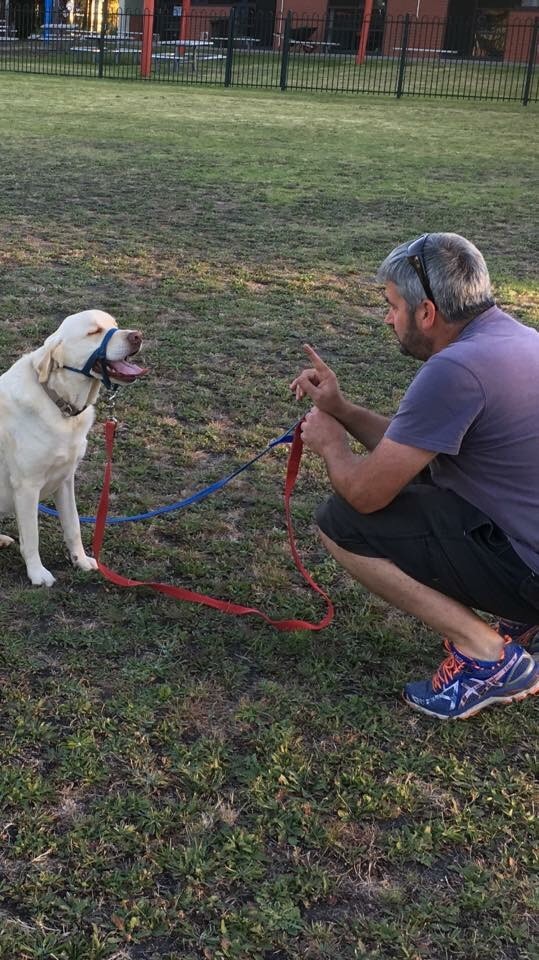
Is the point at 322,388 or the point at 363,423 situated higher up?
the point at 322,388

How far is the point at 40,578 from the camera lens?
351 centimetres

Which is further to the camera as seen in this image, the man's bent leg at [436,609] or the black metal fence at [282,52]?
the black metal fence at [282,52]

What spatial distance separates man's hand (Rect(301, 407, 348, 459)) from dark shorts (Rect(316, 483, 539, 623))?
184 millimetres

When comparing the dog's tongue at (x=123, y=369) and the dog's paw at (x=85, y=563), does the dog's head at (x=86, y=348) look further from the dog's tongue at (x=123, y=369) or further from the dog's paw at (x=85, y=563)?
the dog's paw at (x=85, y=563)

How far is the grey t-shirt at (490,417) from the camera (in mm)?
2590

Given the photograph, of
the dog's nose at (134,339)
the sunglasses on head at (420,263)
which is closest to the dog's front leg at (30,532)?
the dog's nose at (134,339)

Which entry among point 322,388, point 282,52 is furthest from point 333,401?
point 282,52

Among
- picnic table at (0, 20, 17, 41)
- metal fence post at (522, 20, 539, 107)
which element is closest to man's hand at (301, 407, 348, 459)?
metal fence post at (522, 20, 539, 107)

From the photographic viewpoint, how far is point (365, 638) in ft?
10.9

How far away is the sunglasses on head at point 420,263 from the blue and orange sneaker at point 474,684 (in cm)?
115

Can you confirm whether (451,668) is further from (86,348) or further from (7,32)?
(7,32)

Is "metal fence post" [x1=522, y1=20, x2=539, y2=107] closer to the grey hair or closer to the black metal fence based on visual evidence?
the black metal fence

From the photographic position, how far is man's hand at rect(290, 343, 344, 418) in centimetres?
311

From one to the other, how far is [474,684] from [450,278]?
1262 millimetres
